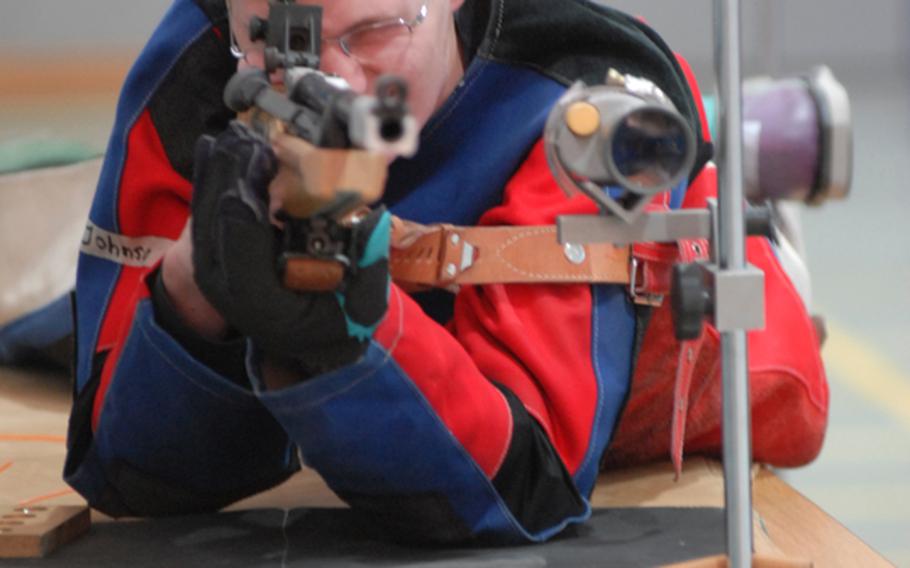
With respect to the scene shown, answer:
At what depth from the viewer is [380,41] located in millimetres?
1081

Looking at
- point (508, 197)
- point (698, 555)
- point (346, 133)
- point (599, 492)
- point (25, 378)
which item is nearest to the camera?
point (346, 133)

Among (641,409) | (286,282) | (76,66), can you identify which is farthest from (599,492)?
(76,66)

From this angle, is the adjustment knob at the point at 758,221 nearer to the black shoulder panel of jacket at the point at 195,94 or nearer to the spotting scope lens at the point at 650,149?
the spotting scope lens at the point at 650,149

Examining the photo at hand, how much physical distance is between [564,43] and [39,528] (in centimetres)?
54

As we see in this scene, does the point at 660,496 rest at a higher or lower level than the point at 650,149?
lower

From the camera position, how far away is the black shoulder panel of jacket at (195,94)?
49.7 inches

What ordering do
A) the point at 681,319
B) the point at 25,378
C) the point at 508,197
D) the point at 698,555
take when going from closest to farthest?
the point at 681,319 → the point at 698,555 → the point at 508,197 → the point at 25,378

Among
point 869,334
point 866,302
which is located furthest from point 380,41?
point 866,302

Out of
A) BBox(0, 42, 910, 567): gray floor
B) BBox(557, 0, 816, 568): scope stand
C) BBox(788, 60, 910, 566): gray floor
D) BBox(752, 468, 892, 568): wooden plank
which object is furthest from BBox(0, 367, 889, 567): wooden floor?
BBox(788, 60, 910, 566): gray floor

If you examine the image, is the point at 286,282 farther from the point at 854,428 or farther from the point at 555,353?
the point at 854,428

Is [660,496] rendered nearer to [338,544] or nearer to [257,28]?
[338,544]

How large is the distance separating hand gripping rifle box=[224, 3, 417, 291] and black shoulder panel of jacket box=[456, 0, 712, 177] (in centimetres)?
26

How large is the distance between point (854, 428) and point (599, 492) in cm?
170

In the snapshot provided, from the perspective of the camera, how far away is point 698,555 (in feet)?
3.43
